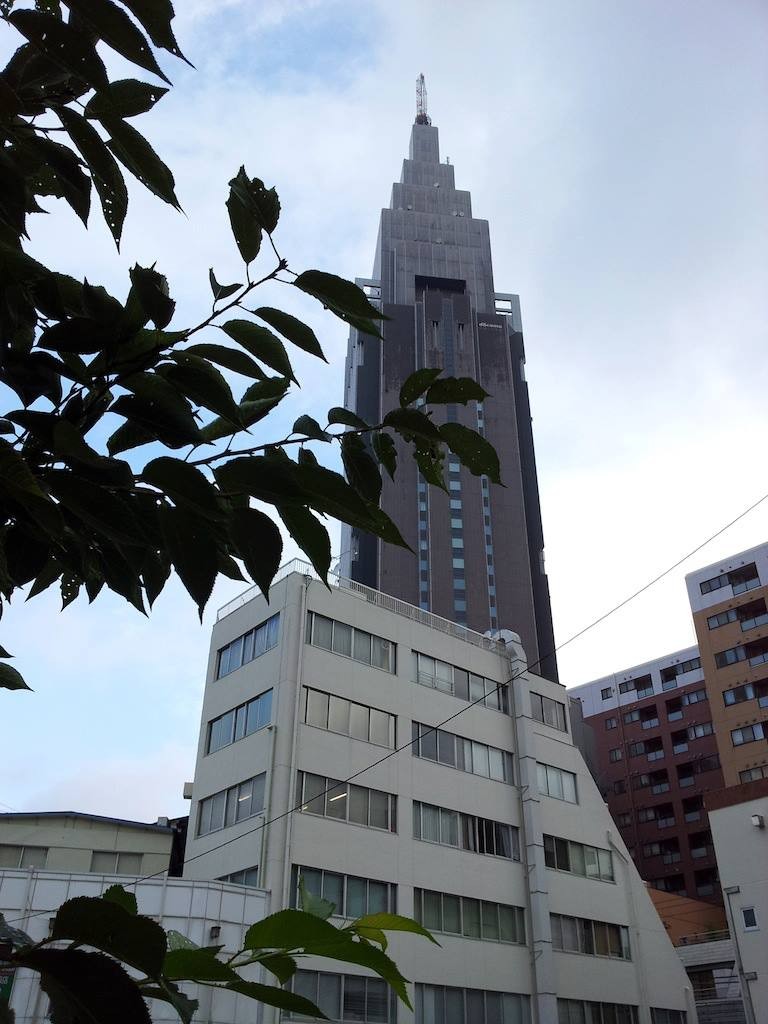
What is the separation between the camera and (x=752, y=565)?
5762cm

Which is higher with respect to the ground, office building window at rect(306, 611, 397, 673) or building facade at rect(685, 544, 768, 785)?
building facade at rect(685, 544, 768, 785)

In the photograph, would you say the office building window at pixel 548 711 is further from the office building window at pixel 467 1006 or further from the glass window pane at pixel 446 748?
the office building window at pixel 467 1006

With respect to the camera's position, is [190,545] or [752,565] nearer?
[190,545]

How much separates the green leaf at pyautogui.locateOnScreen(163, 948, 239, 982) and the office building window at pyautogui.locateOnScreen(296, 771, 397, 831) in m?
25.9

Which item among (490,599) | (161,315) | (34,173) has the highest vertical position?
(490,599)

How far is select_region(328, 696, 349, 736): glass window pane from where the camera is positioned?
91.6 ft

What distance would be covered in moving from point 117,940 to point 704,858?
69.1 meters

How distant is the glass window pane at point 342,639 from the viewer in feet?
96.4

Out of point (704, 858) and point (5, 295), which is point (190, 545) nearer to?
point (5, 295)

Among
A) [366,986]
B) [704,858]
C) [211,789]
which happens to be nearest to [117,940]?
[366,986]

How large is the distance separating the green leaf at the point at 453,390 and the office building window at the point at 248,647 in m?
27.4

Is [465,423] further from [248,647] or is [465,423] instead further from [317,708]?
[317,708]

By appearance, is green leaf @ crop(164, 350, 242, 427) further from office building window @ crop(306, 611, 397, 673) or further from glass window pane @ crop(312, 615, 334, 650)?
glass window pane @ crop(312, 615, 334, 650)

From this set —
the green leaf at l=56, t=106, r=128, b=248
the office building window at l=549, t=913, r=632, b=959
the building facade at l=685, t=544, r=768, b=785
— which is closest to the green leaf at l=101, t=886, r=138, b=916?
the green leaf at l=56, t=106, r=128, b=248
